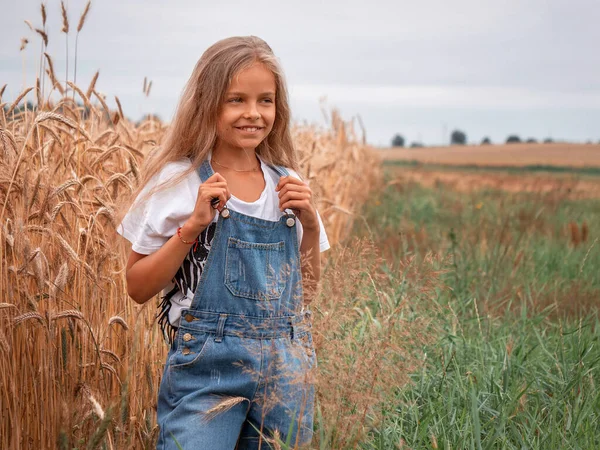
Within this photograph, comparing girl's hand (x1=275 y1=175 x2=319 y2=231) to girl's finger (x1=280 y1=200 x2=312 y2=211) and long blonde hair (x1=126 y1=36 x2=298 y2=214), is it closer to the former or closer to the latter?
girl's finger (x1=280 y1=200 x2=312 y2=211)

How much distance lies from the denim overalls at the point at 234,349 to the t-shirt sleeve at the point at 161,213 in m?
0.13

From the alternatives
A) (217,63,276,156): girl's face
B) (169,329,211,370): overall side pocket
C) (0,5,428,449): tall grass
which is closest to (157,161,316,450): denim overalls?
(169,329,211,370): overall side pocket

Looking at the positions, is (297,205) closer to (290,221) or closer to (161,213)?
(290,221)

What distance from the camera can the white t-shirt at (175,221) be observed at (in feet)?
6.83

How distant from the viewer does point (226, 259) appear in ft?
6.74

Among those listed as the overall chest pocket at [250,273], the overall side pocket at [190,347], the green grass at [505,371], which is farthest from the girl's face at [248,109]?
the green grass at [505,371]

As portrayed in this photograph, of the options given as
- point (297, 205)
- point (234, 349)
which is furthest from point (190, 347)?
point (297, 205)

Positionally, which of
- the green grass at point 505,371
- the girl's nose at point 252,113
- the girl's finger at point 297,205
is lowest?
the green grass at point 505,371

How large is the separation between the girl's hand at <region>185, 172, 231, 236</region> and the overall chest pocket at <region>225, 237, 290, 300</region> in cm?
13

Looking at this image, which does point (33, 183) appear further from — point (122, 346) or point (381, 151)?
point (381, 151)

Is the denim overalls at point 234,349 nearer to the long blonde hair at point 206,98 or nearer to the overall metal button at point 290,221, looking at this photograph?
the overall metal button at point 290,221

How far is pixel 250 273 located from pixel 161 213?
0.93 feet

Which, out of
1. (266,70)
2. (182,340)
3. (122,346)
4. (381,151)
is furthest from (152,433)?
(381,151)

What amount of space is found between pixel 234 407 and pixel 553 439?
1054 millimetres
